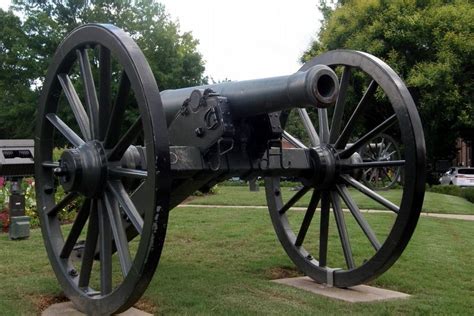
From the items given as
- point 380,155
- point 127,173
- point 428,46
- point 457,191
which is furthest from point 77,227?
point 457,191

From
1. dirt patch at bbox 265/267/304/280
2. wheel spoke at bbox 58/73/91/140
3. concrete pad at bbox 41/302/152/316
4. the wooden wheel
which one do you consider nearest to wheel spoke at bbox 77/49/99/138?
wheel spoke at bbox 58/73/91/140

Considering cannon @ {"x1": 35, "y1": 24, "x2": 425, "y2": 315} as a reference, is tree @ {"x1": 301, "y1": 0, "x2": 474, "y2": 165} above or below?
above

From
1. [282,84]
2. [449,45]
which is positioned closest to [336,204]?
[282,84]

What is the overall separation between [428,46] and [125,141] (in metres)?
20.9

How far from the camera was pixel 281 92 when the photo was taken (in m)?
4.41

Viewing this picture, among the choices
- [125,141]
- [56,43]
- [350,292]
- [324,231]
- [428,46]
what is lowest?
[350,292]

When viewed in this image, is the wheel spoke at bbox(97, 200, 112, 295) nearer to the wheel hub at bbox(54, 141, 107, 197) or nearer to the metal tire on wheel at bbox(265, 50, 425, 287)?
the wheel hub at bbox(54, 141, 107, 197)

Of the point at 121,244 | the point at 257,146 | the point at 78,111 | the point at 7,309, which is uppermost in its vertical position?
the point at 78,111

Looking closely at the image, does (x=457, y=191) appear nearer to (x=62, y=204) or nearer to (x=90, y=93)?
(x=62, y=204)

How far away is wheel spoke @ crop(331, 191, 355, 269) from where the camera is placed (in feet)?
19.6

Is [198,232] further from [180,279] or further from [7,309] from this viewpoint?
[7,309]

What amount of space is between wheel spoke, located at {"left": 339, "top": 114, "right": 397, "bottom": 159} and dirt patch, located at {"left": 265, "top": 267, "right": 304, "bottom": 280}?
1504 mm

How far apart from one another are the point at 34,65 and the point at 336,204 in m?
28.4

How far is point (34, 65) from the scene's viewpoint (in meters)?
31.6
